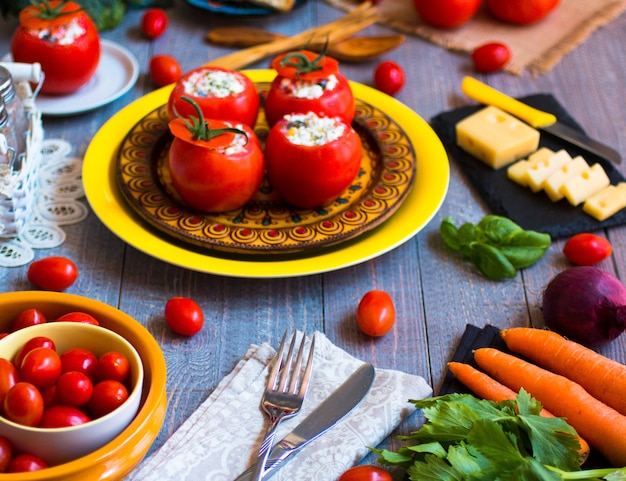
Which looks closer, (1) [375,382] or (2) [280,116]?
(1) [375,382]

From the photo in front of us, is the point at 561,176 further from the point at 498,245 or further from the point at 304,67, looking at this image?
the point at 304,67

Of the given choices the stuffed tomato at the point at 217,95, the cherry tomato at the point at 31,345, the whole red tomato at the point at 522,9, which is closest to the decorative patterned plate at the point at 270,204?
the stuffed tomato at the point at 217,95

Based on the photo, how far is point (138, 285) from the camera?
1.73m

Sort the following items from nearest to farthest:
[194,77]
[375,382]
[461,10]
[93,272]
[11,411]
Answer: [11,411]
[375,382]
[93,272]
[194,77]
[461,10]

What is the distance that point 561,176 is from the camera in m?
2.02

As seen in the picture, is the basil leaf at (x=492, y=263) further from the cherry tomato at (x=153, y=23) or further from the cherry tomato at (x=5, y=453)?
the cherry tomato at (x=153, y=23)

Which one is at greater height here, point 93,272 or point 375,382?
point 375,382

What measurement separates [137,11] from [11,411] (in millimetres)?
1962

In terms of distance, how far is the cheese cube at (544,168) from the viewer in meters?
2.03

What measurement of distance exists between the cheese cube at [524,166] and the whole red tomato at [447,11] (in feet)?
2.54

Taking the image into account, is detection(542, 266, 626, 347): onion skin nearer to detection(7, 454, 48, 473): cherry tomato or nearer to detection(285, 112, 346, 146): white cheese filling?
detection(285, 112, 346, 146): white cheese filling

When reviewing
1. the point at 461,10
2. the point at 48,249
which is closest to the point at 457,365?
the point at 48,249

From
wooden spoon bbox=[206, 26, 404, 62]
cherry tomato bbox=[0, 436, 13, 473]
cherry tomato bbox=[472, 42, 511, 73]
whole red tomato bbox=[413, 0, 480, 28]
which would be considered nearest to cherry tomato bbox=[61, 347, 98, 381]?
cherry tomato bbox=[0, 436, 13, 473]

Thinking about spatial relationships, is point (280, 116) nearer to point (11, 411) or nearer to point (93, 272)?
point (93, 272)
